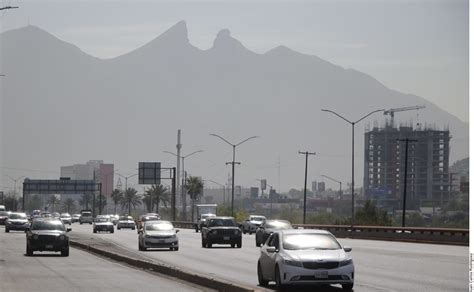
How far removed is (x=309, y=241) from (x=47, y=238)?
22954 mm

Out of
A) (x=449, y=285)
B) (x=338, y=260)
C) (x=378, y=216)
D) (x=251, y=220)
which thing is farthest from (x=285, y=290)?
(x=378, y=216)

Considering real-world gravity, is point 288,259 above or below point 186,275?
above

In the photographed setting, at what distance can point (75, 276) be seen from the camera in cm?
3234

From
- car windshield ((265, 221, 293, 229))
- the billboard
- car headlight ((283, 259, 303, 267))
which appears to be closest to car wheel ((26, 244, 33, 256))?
car windshield ((265, 221, 293, 229))

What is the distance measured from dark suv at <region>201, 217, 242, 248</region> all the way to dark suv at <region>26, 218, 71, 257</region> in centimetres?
1172

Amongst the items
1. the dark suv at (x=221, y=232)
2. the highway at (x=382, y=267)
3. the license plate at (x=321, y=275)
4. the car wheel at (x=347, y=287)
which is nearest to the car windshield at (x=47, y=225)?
the highway at (x=382, y=267)

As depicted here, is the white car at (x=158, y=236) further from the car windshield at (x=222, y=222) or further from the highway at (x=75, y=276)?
the highway at (x=75, y=276)

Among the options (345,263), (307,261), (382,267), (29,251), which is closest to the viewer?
(307,261)

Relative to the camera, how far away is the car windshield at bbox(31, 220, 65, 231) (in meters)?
46.7

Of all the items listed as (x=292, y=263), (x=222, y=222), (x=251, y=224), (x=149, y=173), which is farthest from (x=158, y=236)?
(x=149, y=173)

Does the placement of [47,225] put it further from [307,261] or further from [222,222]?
[307,261]

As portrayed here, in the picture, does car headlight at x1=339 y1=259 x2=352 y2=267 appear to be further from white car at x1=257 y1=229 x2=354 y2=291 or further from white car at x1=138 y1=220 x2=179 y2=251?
white car at x1=138 y1=220 x2=179 y2=251

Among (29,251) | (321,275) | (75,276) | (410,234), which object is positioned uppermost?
(410,234)

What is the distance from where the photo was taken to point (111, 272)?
34625 mm
